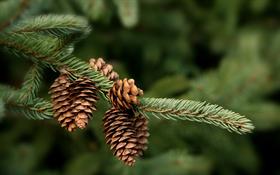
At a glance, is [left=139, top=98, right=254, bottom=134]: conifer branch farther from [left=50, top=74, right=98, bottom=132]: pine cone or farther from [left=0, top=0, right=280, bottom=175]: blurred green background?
[left=0, top=0, right=280, bottom=175]: blurred green background

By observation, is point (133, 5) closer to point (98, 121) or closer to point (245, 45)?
point (98, 121)

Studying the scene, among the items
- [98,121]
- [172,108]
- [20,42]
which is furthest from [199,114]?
[98,121]

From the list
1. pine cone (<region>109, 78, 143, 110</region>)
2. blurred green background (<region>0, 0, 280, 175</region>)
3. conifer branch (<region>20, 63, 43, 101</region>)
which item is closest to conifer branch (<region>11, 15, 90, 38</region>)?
conifer branch (<region>20, 63, 43, 101</region>)

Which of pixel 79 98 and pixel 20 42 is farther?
pixel 20 42

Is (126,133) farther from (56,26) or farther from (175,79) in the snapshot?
(175,79)

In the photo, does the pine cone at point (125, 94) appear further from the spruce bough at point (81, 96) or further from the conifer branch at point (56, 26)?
the conifer branch at point (56, 26)

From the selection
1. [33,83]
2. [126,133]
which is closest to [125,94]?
[126,133]

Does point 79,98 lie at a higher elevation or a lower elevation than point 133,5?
lower

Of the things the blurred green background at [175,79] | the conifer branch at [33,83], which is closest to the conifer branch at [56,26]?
the conifer branch at [33,83]
